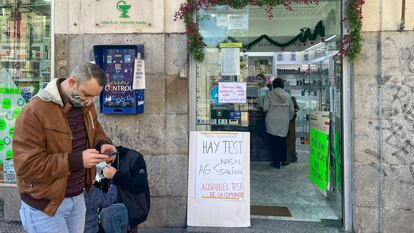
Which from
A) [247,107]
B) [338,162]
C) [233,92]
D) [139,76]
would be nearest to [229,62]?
[233,92]

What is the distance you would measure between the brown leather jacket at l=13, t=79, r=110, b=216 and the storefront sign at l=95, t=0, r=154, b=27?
240 cm

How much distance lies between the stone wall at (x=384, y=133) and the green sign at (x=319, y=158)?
0.59 metres

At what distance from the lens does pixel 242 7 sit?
4.68 m

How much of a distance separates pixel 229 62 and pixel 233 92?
360 millimetres

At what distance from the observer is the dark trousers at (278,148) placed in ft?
25.5

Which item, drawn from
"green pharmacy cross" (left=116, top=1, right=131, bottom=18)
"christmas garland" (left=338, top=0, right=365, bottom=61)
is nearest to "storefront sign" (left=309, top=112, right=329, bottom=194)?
"christmas garland" (left=338, top=0, right=365, bottom=61)

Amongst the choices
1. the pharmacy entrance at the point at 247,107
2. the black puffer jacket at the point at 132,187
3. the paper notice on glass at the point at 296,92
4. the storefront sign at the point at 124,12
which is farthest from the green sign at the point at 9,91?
the paper notice on glass at the point at 296,92

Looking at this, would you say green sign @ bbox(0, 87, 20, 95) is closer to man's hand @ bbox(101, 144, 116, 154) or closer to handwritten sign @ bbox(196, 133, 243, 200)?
handwritten sign @ bbox(196, 133, 243, 200)

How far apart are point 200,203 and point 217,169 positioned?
42cm

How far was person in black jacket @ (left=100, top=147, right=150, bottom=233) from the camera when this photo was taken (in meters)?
3.43

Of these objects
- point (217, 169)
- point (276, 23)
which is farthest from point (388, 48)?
point (276, 23)

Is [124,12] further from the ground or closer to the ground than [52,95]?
further from the ground

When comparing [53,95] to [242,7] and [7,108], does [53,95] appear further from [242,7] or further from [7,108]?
[7,108]

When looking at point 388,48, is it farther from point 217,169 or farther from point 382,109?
point 217,169
